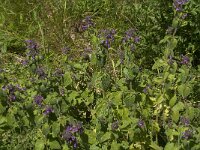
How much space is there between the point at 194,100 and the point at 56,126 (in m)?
1.32

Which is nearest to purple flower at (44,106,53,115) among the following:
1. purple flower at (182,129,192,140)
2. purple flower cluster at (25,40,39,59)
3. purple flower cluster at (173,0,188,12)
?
purple flower cluster at (25,40,39,59)

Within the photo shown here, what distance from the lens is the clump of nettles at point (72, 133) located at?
7.02ft

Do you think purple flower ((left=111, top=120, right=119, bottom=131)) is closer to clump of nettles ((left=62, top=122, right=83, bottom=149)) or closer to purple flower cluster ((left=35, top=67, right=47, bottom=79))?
clump of nettles ((left=62, top=122, right=83, bottom=149))

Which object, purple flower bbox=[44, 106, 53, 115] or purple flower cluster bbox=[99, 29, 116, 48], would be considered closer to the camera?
purple flower bbox=[44, 106, 53, 115]

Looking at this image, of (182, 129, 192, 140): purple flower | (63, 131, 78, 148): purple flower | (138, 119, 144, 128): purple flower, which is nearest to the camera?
(182, 129, 192, 140): purple flower

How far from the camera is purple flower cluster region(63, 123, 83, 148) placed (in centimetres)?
214

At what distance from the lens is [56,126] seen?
2232 millimetres

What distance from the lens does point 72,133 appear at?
7.22ft

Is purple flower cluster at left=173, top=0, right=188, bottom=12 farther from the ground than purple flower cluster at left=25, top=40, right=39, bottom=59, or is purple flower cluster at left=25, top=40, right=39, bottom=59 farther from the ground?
purple flower cluster at left=173, top=0, right=188, bottom=12

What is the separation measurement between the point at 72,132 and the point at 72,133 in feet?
0.14

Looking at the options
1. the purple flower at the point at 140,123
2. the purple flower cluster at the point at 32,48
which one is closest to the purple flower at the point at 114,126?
the purple flower at the point at 140,123

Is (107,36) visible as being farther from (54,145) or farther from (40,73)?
(54,145)

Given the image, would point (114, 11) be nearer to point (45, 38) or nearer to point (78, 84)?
point (45, 38)

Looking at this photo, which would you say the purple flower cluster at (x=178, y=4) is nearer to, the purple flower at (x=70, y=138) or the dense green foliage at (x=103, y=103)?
the dense green foliage at (x=103, y=103)
